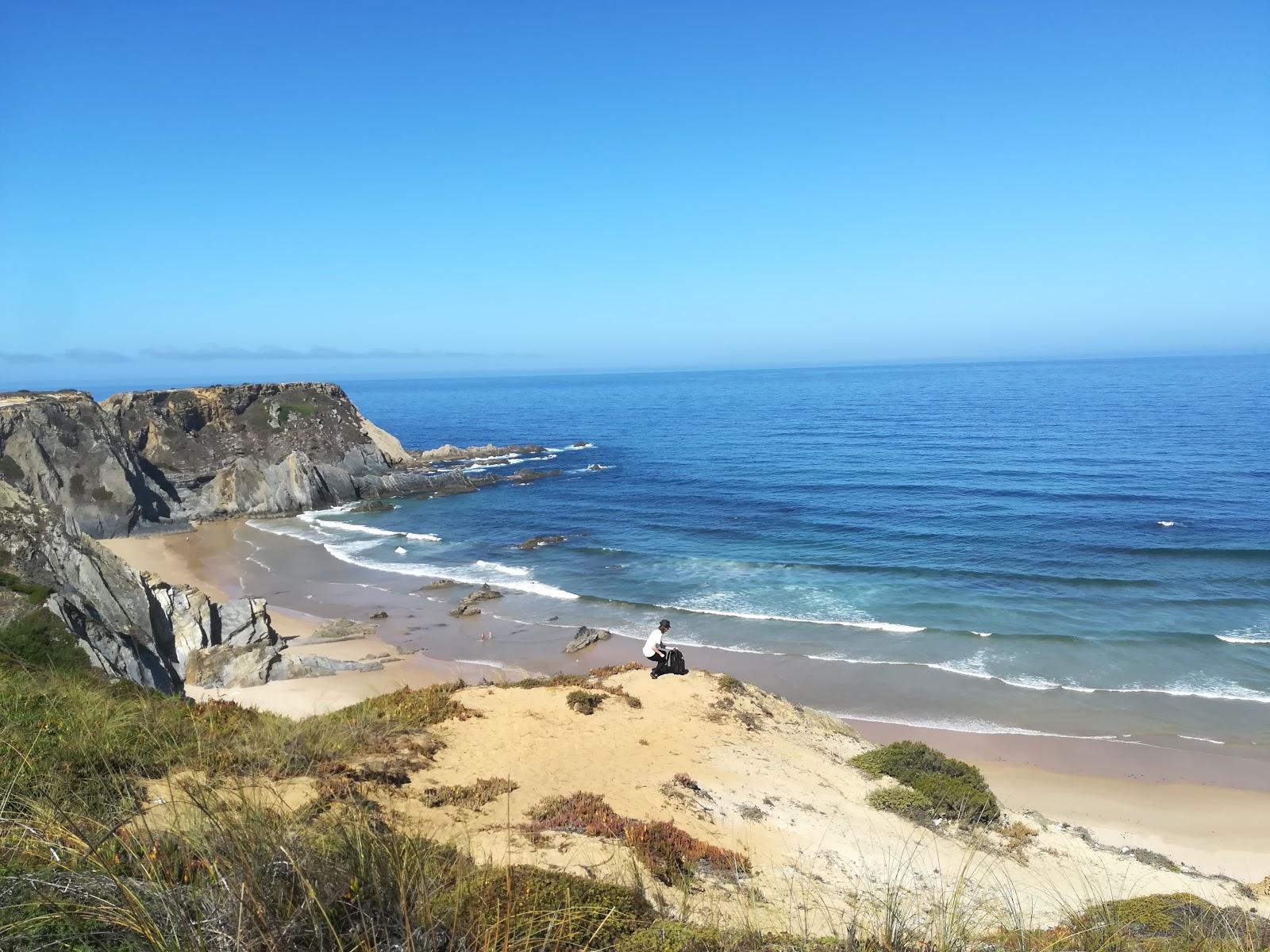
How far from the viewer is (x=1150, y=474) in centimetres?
4356

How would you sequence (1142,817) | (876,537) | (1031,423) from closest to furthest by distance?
(1142,817) < (876,537) < (1031,423)

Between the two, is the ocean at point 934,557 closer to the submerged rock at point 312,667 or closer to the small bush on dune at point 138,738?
the submerged rock at point 312,667

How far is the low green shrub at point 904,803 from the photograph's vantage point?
473 inches

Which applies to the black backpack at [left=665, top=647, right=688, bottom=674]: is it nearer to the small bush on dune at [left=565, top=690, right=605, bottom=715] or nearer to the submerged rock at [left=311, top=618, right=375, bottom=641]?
the small bush on dune at [left=565, top=690, right=605, bottom=715]

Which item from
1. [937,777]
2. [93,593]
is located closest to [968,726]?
[937,777]

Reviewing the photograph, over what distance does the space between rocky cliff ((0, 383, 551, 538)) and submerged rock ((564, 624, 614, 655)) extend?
29.5m

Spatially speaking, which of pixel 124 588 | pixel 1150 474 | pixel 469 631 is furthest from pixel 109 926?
pixel 1150 474

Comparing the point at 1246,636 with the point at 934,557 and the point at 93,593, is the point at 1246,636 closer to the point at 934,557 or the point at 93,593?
the point at 934,557

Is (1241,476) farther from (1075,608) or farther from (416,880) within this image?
(416,880)

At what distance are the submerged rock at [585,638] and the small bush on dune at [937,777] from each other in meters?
11.6

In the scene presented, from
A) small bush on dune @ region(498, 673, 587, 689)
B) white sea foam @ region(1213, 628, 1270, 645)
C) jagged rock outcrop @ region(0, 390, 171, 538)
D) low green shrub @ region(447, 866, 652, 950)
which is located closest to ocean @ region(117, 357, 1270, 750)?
white sea foam @ region(1213, 628, 1270, 645)

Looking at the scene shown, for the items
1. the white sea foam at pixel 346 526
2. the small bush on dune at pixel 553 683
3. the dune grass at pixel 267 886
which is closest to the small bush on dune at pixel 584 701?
the small bush on dune at pixel 553 683

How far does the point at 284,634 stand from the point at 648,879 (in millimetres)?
22192

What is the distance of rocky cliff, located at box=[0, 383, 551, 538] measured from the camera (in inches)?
1639
